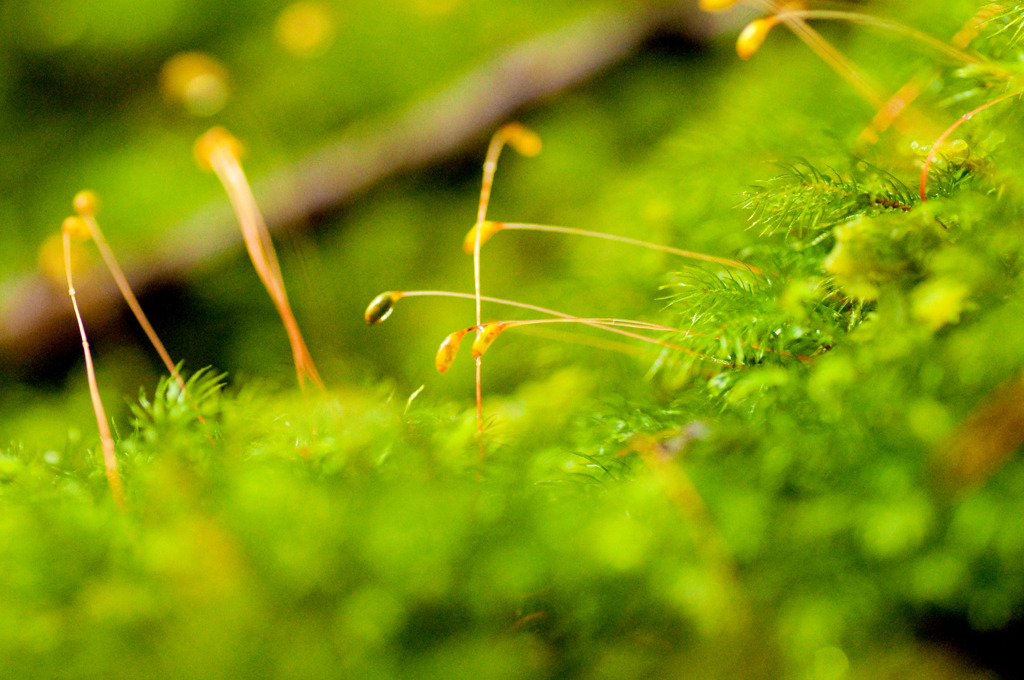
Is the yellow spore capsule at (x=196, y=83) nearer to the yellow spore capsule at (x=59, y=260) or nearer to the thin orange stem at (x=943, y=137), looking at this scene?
the yellow spore capsule at (x=59, y=260)

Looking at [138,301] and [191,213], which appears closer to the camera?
[138,301]

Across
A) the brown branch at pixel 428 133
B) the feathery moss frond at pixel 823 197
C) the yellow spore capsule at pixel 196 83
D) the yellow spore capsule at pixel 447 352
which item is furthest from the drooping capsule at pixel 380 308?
the yellow spore capsule at pixel 196 83

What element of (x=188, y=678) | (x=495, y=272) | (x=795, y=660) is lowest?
(x=495, y=272)

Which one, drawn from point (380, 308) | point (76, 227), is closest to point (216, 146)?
point (76, 227)

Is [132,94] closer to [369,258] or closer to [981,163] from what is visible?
[369,258]

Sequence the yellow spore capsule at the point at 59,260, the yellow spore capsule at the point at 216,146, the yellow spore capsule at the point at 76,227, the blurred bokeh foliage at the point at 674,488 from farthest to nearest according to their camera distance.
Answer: the yellow spore capsule at the point at 59,260
the yellow spore capsule at the point at 216,146
the yellow spore capsule at the point at 76,227
the blurred bokeh foliage at the point at 674,488

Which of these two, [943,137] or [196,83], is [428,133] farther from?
[943,137]

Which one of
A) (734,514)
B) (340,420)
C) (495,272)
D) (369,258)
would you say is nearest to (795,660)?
(734,514)

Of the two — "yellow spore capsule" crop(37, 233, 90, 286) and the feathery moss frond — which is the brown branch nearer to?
"yellow spore capsule" crop(37, 233, 90, 286)

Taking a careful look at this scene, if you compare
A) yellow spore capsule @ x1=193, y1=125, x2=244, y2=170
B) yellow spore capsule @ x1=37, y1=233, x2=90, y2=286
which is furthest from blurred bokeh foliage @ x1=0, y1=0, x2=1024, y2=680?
yellow spore capsule @ x1=37, y1=233, x2=90, y2=286
